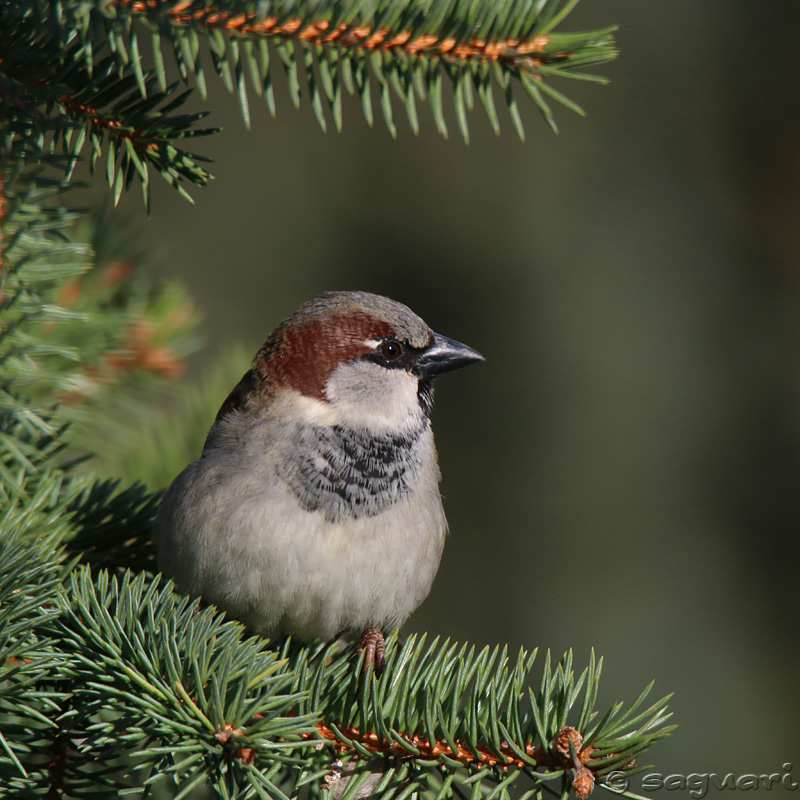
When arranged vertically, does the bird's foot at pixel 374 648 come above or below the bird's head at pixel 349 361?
below

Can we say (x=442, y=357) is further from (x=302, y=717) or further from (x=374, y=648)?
(x=302, y=717)

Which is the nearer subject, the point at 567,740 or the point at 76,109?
the point at 567,740

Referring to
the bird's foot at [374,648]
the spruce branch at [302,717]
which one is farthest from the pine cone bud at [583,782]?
the bird's foot at [374,648]

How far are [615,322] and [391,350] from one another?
11.4 ft

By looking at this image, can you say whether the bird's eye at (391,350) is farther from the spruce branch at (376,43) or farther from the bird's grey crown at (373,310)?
the spruce branch at (376,43)

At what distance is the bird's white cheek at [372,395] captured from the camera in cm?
208

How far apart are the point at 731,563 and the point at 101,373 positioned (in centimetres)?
379

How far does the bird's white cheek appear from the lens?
6.84ft

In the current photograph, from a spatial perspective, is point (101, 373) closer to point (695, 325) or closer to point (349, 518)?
point (349, 518)

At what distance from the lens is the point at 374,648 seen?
69.8 inches

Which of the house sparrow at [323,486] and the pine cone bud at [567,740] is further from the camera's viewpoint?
the house sparrow at [323,486]

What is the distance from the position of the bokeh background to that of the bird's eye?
2731mm

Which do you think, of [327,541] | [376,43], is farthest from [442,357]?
[376,43]

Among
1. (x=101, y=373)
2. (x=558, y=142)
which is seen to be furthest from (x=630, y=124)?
(x=101, y=373)
